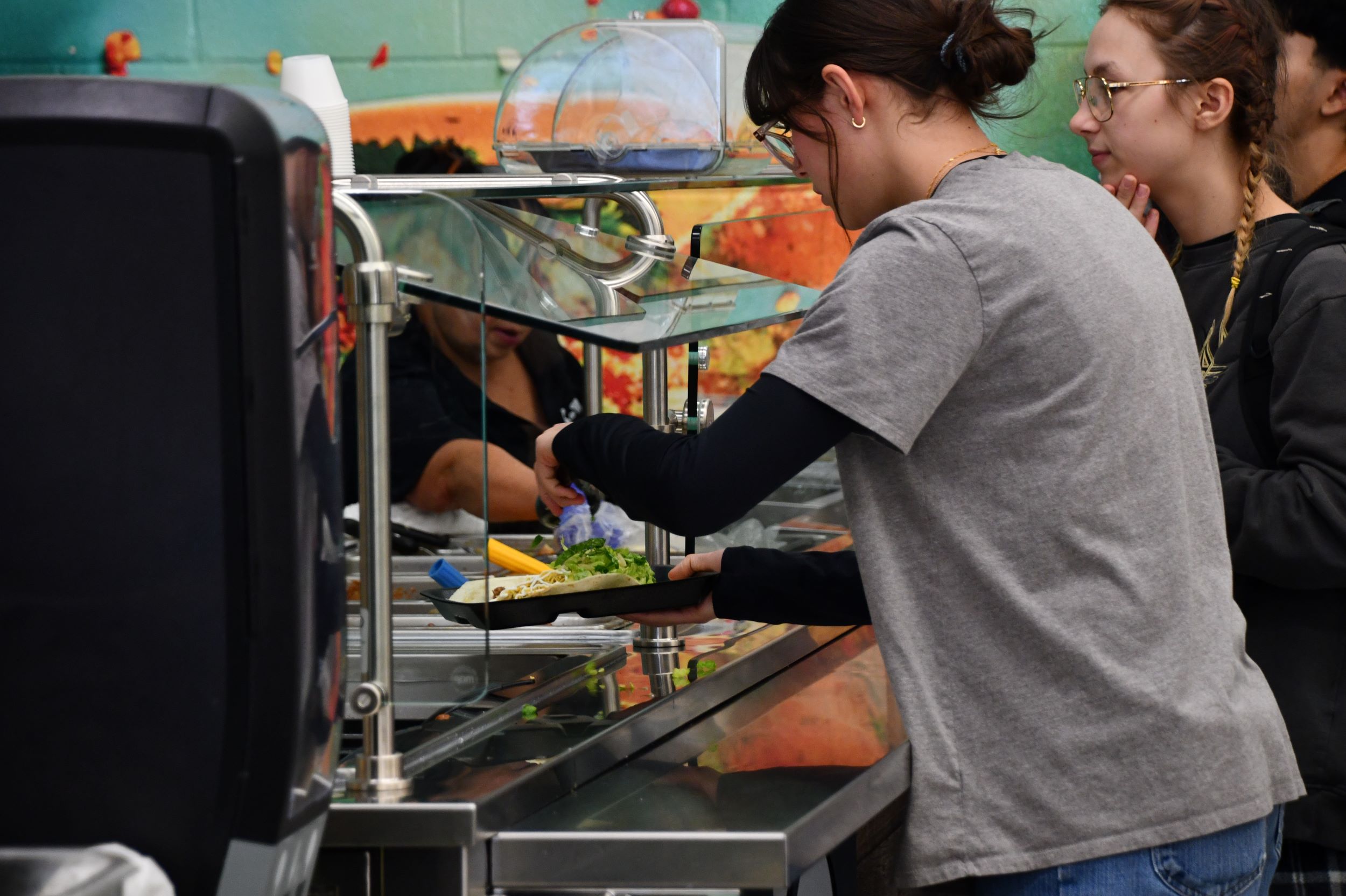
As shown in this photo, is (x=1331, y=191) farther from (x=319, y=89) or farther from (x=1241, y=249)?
(x=319, y=89)

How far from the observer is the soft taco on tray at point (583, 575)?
1.37 metres

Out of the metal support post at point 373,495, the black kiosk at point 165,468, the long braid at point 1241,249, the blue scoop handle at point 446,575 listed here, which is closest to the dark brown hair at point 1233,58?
the long braid at point 1241,249

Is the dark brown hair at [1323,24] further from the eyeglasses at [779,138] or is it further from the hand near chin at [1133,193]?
the eyeglasses at [779,138]

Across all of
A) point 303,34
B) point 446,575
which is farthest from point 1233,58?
point 303,34

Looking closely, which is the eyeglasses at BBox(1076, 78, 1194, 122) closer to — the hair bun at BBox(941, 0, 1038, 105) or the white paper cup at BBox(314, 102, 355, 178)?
the hair bun at BBox(941, 0, 1038, 105)

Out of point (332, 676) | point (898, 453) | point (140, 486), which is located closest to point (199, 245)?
point (140, 486)

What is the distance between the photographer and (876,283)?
1048 millimetres

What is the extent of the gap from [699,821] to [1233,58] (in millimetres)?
1054

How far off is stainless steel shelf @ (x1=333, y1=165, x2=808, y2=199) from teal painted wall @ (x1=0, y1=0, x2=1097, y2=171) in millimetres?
1875

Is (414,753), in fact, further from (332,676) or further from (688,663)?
(688,663)

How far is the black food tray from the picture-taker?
1.22 meters

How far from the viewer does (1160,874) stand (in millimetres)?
1097

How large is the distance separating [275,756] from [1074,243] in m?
0.69

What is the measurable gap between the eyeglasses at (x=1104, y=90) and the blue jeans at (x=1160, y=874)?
0.85 meters
